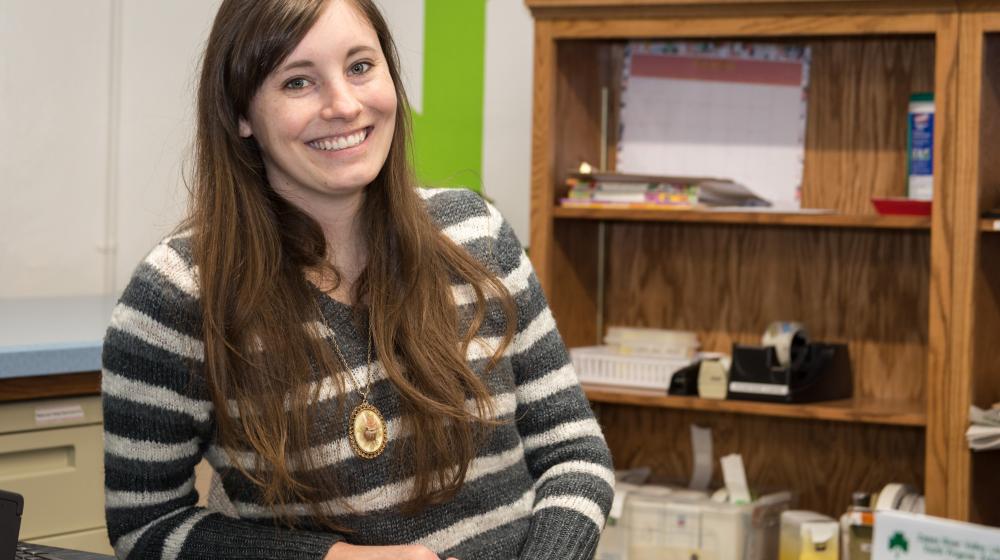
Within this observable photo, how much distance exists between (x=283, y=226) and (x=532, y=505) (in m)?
0.44

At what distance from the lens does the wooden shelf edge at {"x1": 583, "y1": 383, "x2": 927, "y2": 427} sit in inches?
99.7

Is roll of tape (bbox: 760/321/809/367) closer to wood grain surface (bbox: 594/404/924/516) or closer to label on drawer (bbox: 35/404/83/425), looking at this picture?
wood grain surface (bbox: 594/404/924/516)

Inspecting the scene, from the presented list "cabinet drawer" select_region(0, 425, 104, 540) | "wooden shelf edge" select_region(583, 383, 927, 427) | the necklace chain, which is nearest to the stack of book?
"wooden shelf edge" select_region(583, 383, 927, 427)

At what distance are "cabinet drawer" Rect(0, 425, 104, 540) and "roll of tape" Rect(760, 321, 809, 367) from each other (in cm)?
145

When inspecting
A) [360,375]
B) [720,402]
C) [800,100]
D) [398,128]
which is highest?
[800,100]

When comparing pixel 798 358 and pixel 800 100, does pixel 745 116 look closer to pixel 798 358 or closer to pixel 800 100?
pixel 800 100

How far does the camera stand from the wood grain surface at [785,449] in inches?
112

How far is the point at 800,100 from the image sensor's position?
113 inches

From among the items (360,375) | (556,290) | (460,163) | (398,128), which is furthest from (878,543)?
(460,163)

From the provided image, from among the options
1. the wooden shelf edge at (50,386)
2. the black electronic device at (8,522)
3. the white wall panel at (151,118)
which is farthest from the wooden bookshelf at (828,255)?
the black electronic device at (8,522)

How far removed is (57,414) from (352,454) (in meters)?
1.01

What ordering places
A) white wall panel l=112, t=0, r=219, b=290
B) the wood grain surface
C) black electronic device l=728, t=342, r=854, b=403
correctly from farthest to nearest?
white wall panel l=112, t=0, r=219, b=290 → the wood grain surface → black electronic device l=728, t=342, r=854, b=403

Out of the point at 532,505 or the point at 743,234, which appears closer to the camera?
the point at 532,505

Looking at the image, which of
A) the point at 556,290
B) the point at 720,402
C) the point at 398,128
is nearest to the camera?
the point at 398,128
